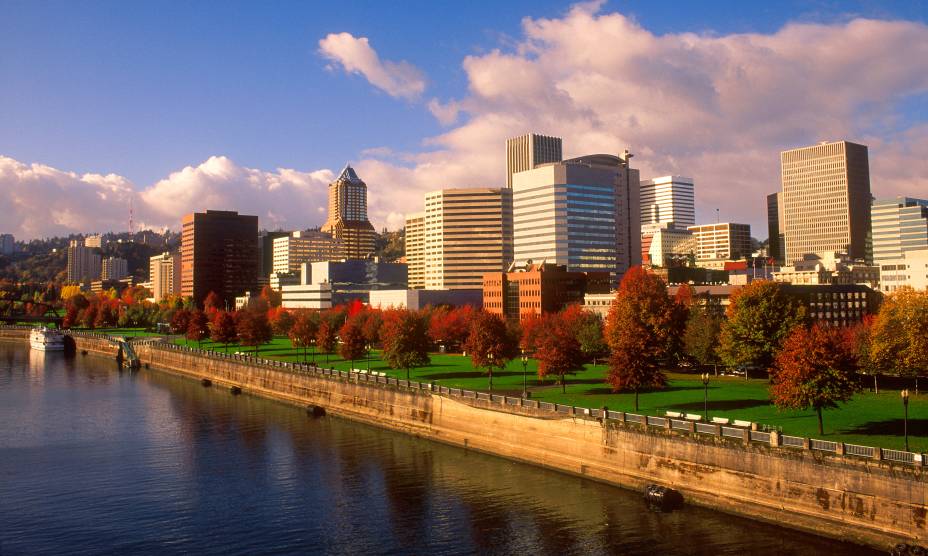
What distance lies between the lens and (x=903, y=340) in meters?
76.1

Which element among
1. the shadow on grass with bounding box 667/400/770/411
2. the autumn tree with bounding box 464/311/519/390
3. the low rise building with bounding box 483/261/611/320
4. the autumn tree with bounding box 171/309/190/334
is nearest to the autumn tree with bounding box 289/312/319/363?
the low rise building with bounding box 483/261/611/320

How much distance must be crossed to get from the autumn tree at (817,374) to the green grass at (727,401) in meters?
2.28

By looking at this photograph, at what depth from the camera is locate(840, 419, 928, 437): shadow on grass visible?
53.0 meters

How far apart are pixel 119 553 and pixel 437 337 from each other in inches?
3625

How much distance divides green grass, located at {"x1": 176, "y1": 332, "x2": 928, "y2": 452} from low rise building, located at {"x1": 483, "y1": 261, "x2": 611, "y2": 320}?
173ft

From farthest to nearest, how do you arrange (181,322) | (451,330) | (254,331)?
1. (181,322)
2. (254,331)
3. (451,330)

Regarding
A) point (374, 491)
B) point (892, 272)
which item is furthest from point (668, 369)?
point (892, 272)

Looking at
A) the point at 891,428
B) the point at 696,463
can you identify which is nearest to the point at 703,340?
the point at 891,428

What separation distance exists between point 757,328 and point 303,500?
53.6m

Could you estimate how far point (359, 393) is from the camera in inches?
3494

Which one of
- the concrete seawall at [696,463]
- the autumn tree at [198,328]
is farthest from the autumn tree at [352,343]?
the autumn tree at [198,328]

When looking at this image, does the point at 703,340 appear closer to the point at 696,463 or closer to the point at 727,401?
the point at 727,401

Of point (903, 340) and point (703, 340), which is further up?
point (903, 340)

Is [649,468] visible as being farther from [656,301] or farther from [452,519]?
[656,301]
